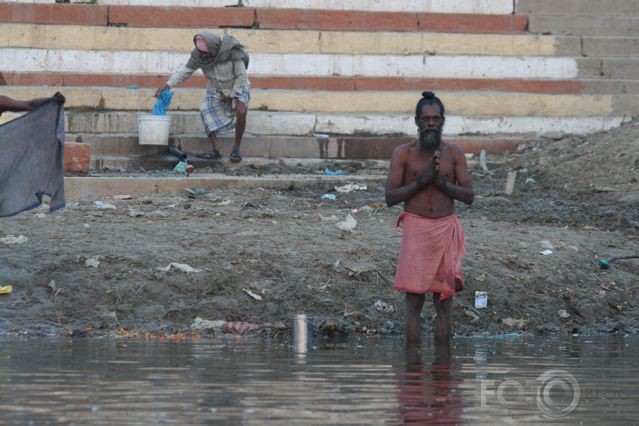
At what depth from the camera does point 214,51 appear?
14.7 m

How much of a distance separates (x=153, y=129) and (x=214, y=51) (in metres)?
1.09

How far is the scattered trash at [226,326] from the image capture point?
9.35 meters

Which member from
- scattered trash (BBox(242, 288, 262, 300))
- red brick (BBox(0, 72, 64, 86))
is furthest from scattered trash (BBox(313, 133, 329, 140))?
scattered trash (BBox(242, 288, 262, 300))

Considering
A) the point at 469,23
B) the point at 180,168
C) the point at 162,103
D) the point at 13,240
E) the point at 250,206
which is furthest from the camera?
the point at 469,23

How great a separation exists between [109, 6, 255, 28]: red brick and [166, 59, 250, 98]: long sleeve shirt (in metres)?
2.40

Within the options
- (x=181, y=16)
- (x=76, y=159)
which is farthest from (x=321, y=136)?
(x=76, y=159)

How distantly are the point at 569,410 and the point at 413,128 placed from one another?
10366 millimetres

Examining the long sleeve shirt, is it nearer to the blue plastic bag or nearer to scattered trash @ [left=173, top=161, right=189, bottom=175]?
the blue plastic bag

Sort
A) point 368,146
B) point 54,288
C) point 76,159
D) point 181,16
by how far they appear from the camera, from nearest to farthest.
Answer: point 54,288 < point 76,159 < point 368,146 < point 181,16

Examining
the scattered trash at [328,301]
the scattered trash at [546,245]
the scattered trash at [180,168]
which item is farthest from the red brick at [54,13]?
the scattered trash at [328,301]

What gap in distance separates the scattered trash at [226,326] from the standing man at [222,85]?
18.7ft

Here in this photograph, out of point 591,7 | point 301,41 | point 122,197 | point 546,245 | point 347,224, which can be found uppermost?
point 591,7

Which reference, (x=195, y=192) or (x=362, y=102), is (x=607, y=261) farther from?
(x=362, y=102)

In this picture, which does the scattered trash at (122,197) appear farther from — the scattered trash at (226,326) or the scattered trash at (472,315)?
the scattered trash at (472,315)
